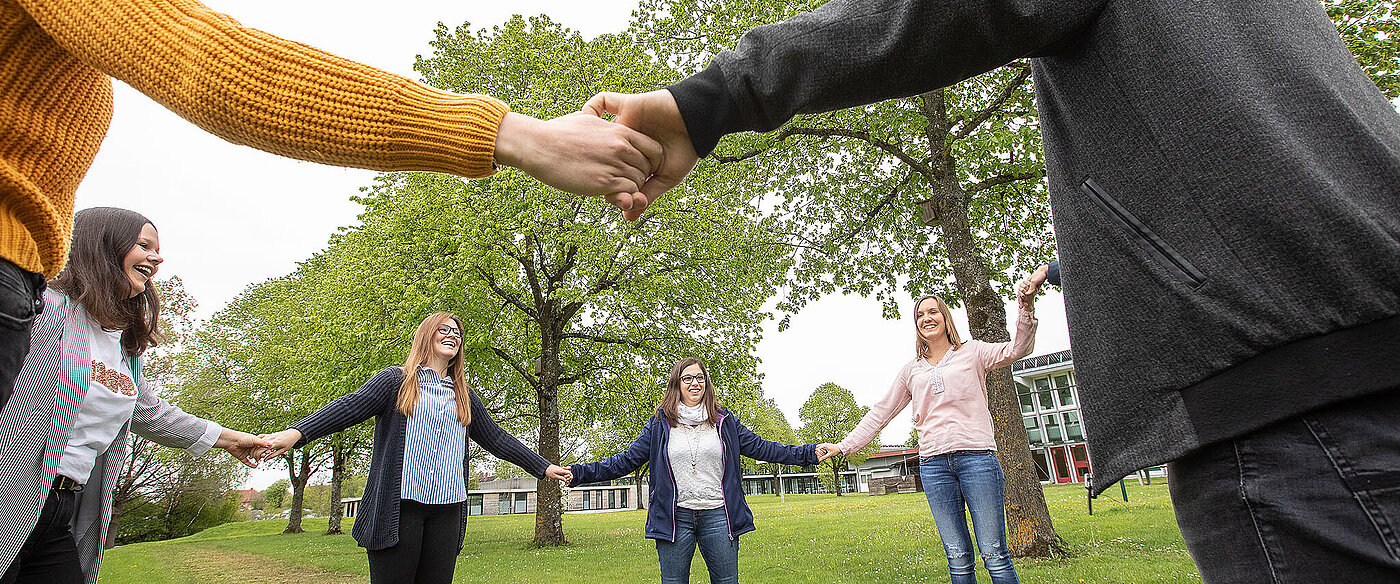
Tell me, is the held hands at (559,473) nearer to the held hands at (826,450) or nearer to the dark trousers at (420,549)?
the dark trousers at (420,549)

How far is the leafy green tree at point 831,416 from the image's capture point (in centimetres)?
6353

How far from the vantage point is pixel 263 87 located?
141 cm

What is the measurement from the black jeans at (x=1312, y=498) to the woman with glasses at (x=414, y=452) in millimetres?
4492

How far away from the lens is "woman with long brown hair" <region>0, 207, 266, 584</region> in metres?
2.52

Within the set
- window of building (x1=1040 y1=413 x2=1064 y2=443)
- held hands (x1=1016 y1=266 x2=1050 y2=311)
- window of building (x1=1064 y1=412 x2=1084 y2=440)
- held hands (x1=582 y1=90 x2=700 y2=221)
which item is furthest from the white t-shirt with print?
window of building (x1=1040 y1=413 x2=1064 y2=443)

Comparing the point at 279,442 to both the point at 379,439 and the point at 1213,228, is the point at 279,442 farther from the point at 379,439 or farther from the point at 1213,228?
the point at 1213,228

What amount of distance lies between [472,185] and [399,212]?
6.93ft

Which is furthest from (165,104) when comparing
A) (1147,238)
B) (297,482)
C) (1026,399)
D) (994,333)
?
(1026,399)

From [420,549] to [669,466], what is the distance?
2100 mm

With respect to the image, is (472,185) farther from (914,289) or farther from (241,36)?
(241,36)

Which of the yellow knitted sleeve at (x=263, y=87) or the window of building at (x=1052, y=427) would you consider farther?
the window of building at (x=1052, y=427)

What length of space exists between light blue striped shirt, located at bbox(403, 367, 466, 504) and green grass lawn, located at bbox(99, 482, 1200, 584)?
576 cm

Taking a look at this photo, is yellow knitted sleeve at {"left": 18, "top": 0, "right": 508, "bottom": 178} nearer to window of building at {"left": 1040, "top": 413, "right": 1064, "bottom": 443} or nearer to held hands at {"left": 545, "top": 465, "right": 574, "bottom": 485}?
held hands at {"left": 545, "top": 465, "right": 574, "bottom": 485}

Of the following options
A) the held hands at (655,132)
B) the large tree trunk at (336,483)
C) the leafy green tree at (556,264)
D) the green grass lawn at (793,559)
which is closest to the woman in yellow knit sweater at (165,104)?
the held hands at (655,132)
